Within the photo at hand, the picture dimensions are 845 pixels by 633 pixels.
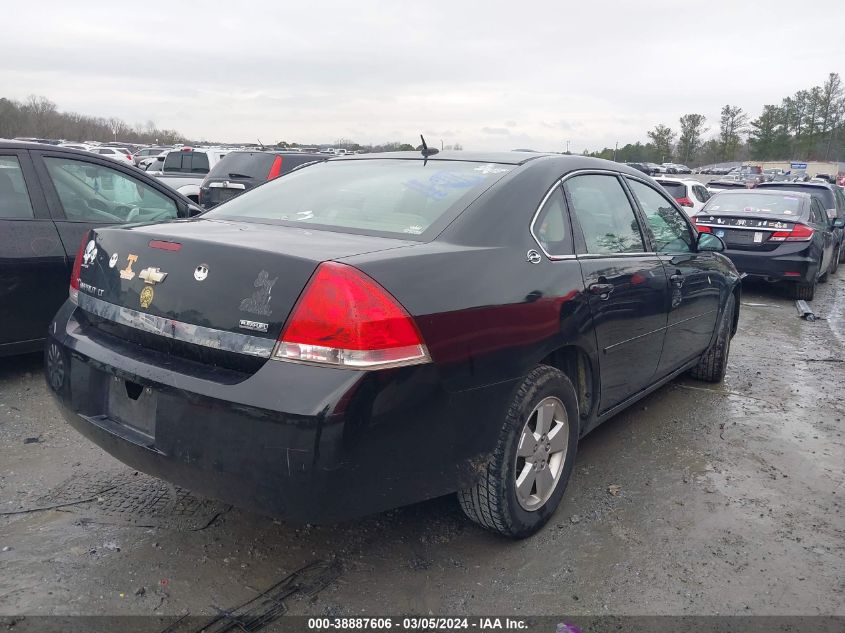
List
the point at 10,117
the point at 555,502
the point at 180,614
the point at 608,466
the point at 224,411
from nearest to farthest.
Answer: the point at 224,411 → the point at 180,614 → the point at 555,502 → the point at 608,466 → the point at 10,117

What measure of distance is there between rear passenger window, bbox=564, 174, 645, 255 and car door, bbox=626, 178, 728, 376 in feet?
0.67

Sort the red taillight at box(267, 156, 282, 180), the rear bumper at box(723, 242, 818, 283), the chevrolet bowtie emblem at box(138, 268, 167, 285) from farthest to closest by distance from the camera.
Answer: the red taillight at box(267, 156, 282, 180) < the rear bumper at box(723, 242, 818, 283) < the chevrolet bowtie emblem at box(138, 268, 167, 285)

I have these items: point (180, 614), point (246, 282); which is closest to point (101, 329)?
point (246, 282)

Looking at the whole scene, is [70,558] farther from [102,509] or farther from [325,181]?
[325,181]

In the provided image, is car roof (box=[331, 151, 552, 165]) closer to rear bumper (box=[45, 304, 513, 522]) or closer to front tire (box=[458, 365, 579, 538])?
front tire (box=[458, 365, 579, 538])

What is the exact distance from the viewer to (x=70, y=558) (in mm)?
2812

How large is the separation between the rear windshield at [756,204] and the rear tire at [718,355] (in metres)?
5.09

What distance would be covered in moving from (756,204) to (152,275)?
962cm

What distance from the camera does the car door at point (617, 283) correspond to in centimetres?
336

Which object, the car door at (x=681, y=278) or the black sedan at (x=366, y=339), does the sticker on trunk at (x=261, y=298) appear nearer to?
the black sedan at (x=366, y=339)

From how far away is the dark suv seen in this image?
11.4 metres

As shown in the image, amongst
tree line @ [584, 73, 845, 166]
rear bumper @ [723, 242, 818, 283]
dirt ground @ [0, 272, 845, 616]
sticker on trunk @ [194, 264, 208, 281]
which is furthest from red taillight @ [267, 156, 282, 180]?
tree line @ [584, 73, 845, 166]

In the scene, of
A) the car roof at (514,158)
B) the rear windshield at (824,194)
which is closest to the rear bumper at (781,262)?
the rear windshield at (824,194)

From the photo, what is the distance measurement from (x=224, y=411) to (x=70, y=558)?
116 centimetres
